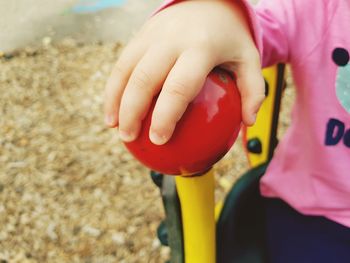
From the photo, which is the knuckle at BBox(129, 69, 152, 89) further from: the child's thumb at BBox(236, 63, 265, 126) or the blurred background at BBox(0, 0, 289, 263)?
the blurred background at BBox(0, 0, 289, 263)

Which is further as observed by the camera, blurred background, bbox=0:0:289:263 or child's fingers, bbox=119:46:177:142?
blurred background, bbox=0:0:289:263

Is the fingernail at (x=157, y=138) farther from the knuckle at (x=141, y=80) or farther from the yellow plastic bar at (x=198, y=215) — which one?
the yellow plastic bar at (x=198, y=215)

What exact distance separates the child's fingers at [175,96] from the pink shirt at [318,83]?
223 millimetres

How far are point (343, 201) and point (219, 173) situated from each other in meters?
0.83

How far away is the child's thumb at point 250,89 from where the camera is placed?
466 millimetres

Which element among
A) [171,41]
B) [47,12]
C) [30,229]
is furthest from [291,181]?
[47,12]

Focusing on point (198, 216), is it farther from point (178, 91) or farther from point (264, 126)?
point (264, 126)

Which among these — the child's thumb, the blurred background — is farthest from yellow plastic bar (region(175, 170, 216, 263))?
the blurred background

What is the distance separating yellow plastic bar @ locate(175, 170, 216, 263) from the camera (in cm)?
60

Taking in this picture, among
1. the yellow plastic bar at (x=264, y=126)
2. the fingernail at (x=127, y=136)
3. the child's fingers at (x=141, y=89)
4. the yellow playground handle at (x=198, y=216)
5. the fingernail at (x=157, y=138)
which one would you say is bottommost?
the yellow plastic bar at (x=264, y=126)

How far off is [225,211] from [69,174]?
0.80 meters

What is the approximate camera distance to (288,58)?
71cm

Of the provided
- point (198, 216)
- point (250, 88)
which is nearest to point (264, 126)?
point (198, 216)

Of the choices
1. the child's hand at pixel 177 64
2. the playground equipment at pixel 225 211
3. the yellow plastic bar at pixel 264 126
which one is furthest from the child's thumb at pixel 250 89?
the yellow plastic bar at pixel 264 126
